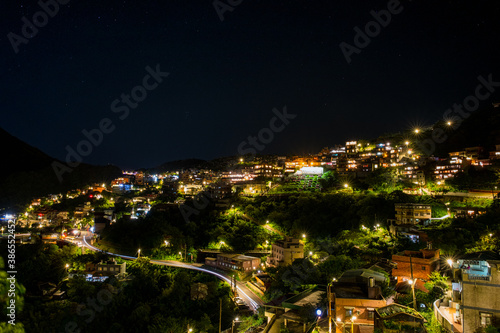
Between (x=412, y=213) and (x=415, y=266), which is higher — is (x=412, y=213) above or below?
above

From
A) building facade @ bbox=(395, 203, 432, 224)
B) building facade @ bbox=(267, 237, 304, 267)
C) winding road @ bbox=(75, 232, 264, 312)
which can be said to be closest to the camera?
winding road @ bbox=(75, 232, 264, 312)

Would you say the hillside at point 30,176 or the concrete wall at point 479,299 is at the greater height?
the hillside at point 30,176

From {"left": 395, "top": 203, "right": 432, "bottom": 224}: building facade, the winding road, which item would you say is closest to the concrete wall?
the winding road

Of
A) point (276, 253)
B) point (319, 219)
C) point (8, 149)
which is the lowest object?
point (276, 253)

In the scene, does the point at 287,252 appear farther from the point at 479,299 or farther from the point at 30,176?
the point at 30,176

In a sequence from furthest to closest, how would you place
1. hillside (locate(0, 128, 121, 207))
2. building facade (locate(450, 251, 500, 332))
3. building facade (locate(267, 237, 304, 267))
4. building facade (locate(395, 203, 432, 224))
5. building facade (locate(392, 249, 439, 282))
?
hillside (locate(0, 128, 121, 207)) < building facade (locate(395, 203, 432, 224)) < building facade (locate(267, 237, 304, 267)) < building facade (locate(392, 249, 439, 282)) < building facade (locate(450, 251, 500, 332))

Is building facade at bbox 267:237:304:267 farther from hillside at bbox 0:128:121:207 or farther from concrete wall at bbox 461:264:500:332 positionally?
hillside at bbox 0:128:121:207

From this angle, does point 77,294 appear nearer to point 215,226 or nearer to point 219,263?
point 219,263

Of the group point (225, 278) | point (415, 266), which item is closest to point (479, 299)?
point (415, 266)

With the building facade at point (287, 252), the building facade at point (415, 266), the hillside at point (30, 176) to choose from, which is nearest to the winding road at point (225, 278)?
the building facade at point (287, 252)

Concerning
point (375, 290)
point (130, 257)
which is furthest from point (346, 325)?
point (130, 257)

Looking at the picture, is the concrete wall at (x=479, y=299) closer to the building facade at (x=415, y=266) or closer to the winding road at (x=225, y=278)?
the building facade at (x=415, y=266)
